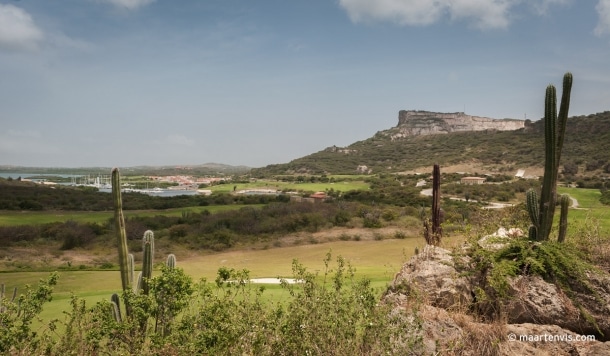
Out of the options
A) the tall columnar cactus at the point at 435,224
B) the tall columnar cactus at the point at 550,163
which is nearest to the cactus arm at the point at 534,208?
the tall columnar cactus at the point at 550,163

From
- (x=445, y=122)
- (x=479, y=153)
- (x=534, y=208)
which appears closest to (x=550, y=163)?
(x=534, y=208)

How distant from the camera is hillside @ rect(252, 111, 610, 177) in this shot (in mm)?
57656

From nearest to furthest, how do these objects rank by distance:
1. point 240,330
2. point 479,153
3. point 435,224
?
1. point 240,330
2. point 435,224
3. point 479,153

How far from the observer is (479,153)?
79438 millimetres

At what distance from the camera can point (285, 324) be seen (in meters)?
5.05

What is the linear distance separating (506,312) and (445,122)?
172m

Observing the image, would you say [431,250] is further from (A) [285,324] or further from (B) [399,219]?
(B) [399,219]

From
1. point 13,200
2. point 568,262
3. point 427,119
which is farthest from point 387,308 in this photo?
point 427,119

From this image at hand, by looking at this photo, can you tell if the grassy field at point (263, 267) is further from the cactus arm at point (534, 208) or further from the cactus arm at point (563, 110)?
the cactus arm at point (563, 110)

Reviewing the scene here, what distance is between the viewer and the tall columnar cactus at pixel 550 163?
24.2 feet

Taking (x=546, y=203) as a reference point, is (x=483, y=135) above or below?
above

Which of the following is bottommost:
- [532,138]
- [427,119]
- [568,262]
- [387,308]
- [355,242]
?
[355,242]

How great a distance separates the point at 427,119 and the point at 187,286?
17044 cm

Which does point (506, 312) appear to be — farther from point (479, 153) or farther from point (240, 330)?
point (479, 153)
